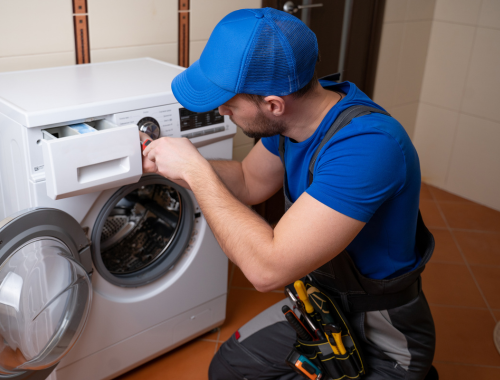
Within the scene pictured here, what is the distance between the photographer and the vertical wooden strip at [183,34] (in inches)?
76.3

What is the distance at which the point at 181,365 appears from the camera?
1.82m

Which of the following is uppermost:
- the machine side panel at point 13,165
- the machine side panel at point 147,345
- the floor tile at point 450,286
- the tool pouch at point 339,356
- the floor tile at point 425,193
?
the machine side panel at point 13,165

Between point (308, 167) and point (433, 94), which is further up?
point (308, 167)

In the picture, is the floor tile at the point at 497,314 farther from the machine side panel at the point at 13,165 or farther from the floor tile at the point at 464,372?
the machine side panel at the point at 13,165

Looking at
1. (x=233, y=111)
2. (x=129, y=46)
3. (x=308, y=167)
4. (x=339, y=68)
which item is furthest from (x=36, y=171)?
(x=339, y=68)

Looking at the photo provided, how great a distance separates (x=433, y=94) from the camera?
3191 mm

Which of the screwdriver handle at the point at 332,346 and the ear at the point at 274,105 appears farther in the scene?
the screwdriver handle at the point at 332,346

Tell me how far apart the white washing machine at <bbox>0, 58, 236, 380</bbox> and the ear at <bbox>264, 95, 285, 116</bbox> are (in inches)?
14.3

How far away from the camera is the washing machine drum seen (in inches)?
62.7

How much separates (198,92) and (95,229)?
534mm

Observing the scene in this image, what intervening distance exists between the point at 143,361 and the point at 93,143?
0.93 meters

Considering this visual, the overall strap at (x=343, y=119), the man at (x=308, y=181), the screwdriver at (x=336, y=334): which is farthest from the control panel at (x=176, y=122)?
the screwdriver at (x=336, y=334)

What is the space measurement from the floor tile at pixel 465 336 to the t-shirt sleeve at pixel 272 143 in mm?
1150

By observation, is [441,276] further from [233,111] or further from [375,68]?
[233,111]
